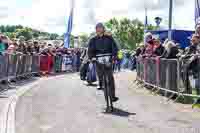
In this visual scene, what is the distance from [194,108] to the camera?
11.7m

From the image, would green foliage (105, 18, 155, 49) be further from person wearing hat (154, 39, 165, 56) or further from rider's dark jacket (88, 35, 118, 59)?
rider's dark jacket (88, 35, 118, 59)

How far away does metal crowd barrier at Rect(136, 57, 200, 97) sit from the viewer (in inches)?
517

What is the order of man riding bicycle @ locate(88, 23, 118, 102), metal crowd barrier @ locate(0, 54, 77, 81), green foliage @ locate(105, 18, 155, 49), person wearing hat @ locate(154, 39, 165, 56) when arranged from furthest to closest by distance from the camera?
green foliage @ locate(105, 18, 155, 49), metal crowd barrier @ locate(0, 54, 77, 81), person wearing hat @ locate(154, 39, 165, 56), man riding bicycle @ locate(88, 23, 118, 102)

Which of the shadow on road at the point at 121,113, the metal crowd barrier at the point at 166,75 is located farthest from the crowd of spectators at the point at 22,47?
the shadow on road at the point at 121,113

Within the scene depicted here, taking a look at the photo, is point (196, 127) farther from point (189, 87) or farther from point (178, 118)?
point (189, 87)

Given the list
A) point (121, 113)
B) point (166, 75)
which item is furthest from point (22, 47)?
point (121, 113)

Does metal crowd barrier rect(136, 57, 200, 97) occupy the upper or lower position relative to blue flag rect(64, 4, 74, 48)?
lower

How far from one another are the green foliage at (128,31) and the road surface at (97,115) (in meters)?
78.1

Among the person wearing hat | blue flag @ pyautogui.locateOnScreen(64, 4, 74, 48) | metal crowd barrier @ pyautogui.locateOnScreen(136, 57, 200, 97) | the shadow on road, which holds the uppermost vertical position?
blue flag @ pyautogui.locateOnScreen(64, 4, 74, 48)

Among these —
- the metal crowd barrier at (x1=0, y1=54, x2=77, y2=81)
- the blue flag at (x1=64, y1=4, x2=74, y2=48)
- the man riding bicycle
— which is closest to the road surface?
the man riding bicycle

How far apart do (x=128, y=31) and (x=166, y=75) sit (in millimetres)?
79204

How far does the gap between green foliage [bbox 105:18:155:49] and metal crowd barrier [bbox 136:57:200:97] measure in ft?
242

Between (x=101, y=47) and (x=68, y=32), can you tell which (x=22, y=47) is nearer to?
(x=101, y=47)

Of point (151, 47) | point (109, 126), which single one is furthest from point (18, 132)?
point (151, 47)
